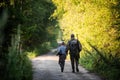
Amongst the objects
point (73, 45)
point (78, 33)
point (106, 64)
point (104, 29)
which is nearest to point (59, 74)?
point (73, 45)

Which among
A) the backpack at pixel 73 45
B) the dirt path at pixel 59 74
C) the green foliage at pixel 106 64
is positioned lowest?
the dirt path at pixel 59 74

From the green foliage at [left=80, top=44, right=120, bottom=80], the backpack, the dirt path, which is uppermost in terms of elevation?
the backpack

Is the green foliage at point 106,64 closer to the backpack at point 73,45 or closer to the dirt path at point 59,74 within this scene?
the dirt path at point 59,74

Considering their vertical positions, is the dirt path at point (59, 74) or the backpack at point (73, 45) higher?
the backpack at point (73, 45)

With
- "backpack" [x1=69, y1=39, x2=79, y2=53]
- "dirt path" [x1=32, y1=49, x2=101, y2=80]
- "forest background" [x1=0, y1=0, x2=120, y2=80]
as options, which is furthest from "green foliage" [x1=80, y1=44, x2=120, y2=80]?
"backpack" [x1=69, y1=39, x2=79, y2=53]

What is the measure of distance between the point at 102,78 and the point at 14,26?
623 cm

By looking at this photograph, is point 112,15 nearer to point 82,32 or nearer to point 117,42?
point 117,42

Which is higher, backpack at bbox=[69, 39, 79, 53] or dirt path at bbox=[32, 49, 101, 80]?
backpack at bbox=[69, 39, 79, 53]

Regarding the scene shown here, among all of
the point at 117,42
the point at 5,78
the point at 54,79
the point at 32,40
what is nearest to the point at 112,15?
the point at 117,42

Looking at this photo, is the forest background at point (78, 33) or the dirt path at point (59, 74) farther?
the dirt path at point (59, 74)

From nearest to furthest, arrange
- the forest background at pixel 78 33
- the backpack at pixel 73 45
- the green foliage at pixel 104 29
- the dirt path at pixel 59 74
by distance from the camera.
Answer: the forest background at pixel 78 33 < the dirt path at pixel 59 74 < the green foliage at pixel 104 29 < the backpack at pixel 73 45

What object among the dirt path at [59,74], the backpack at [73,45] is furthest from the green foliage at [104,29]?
the backpack at [73,45]

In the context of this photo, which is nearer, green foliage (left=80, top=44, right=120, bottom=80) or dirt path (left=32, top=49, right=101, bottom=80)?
green foliage (left=80, top=44, right=120, bottom=80)

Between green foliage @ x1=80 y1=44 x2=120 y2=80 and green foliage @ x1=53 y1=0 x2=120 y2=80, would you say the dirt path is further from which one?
green foliage @ x1=53 y1=0 x2=120 y2=80
